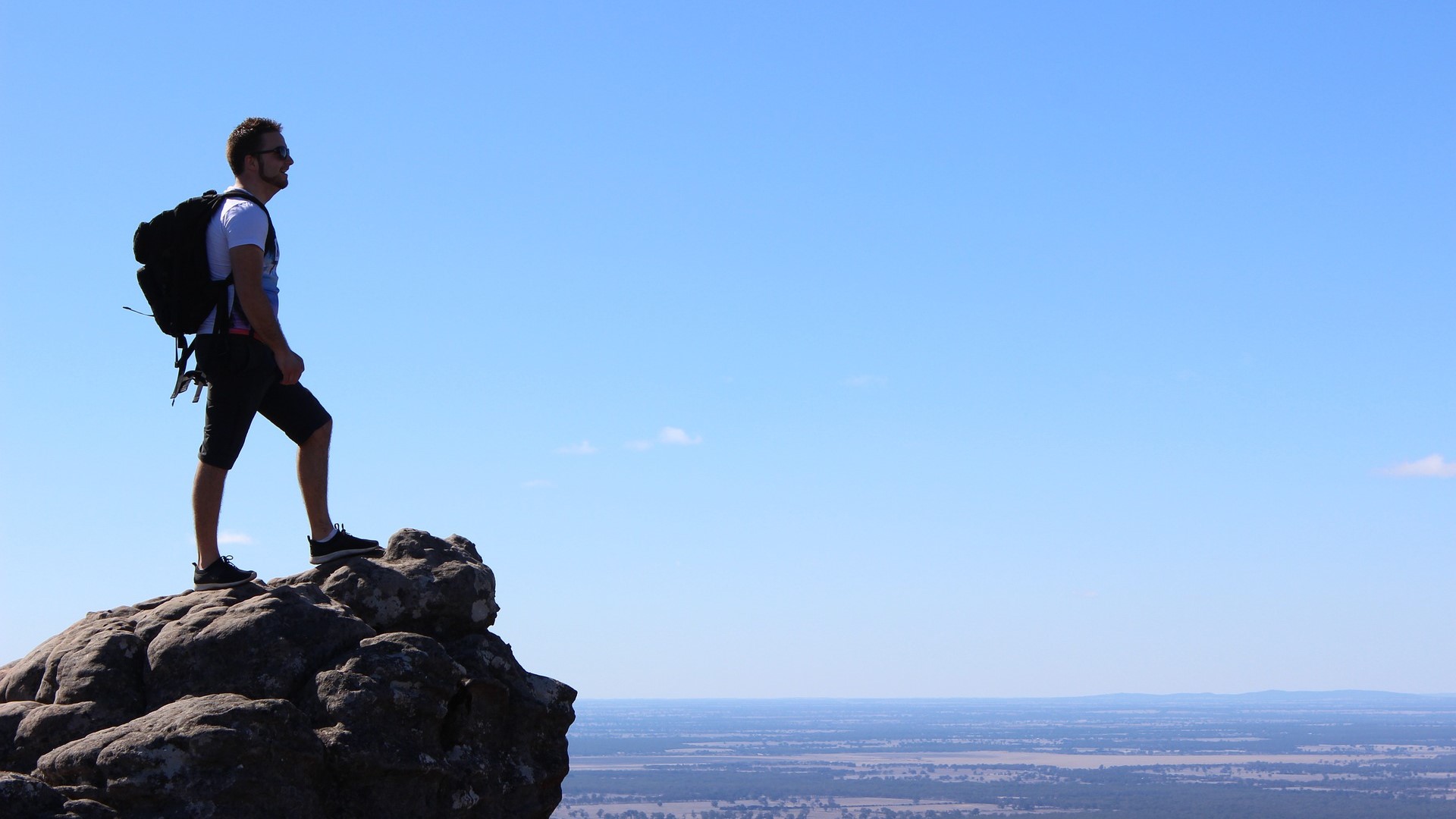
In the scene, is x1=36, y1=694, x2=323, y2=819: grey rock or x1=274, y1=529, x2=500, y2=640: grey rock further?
x1=274, y1=529, x2=500, y2=640: grey rock

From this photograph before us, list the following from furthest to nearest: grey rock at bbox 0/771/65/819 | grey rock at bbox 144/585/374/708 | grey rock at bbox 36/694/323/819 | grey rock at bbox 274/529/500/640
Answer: grey rock at bbox 274/529/500/640, grey rock at bbox 144/585/374/708, grey rock at bbox 36/694/323/819, grey rock at bbox 0/771/65/819

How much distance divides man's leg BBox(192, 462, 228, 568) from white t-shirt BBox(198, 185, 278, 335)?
96cm

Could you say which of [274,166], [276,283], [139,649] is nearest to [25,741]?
[139,649]

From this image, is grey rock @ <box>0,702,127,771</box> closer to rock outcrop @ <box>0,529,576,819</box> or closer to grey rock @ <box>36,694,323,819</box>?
rock outcrop @ <box>0,529,576,819</box>

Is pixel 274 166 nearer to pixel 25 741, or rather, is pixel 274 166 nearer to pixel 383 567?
pixel 383 567

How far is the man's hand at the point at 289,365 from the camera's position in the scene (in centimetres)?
938

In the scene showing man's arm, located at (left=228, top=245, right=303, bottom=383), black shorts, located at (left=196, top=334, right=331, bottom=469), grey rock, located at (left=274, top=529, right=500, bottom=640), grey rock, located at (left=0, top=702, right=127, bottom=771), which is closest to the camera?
grey rock, located at (left=0, top=702, right=127, bottom=771)

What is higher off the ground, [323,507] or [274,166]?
[274,166]

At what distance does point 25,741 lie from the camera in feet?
27.3

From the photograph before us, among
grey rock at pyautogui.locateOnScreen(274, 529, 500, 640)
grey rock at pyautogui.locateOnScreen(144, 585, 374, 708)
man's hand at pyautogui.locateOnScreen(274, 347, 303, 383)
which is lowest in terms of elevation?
grey rock at pyautogui.locateOnScreen(144, 585, 374, 708)

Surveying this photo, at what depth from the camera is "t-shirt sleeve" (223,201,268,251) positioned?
9.11 m

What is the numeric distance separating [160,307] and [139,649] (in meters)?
2.24

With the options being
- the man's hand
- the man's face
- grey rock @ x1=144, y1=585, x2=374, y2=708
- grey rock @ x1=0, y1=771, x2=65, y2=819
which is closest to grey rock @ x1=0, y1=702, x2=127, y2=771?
grey rock @ x1=144, y1=585, x2=374, y2=708

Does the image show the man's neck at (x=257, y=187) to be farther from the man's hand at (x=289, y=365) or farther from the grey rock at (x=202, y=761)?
the grey rock at (x=202, y=761)
